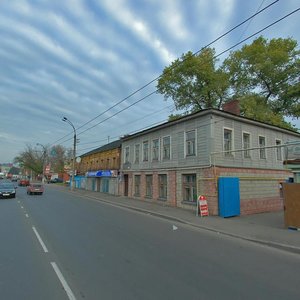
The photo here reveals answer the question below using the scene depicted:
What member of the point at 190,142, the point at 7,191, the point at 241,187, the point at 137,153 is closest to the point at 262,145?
the point at 241,187

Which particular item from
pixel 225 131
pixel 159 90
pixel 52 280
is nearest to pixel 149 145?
pixel 225 131

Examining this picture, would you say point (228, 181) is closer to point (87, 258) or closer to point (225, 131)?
point (225, 131)

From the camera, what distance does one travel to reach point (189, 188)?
2005cm

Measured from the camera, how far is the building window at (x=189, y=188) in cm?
1951

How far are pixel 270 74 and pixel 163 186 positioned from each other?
20.1m

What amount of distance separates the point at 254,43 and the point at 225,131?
21.7 metres

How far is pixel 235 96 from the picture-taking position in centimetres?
3606

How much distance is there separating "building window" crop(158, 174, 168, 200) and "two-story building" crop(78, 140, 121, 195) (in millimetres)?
9571

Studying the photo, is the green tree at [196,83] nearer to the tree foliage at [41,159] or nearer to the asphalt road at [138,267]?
the asphalt road at [138,267]

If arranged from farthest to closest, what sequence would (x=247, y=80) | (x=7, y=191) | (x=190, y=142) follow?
(x=247, y=80) < (x=7, y=191) < (x=190, y=142)

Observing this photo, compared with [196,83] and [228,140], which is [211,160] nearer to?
[228,140]

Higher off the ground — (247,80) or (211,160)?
(247,80)

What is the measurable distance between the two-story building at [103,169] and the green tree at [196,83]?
9.42 meters

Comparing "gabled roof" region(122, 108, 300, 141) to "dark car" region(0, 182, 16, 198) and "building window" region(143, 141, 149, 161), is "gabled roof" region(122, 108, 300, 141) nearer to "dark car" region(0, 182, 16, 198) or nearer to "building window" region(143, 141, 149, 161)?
"building window" region(143, 141, 149, 161)
